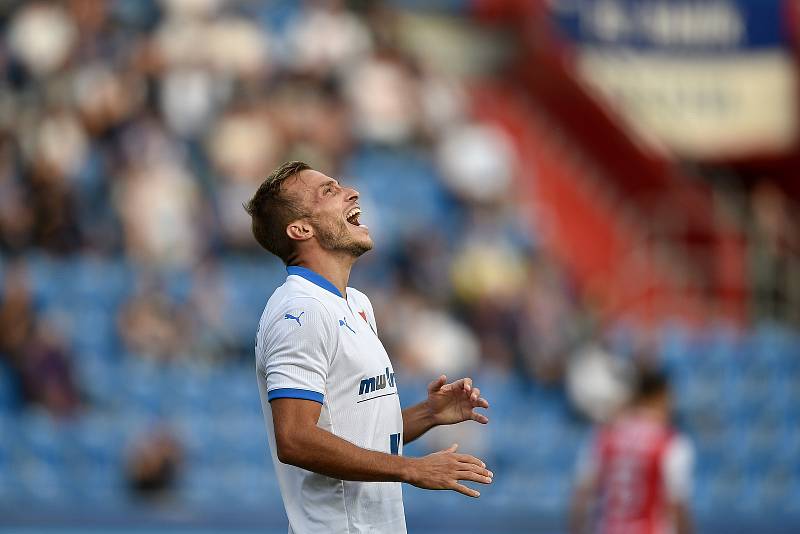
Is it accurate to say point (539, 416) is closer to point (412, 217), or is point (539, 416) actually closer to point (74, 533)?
point (412, 217)

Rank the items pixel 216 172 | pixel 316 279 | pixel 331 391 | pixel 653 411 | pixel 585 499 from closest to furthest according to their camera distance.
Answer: pixel 331 391 < pixel 316 279 < pixel 653 411 < pixel 585 499 < pixel 216 172

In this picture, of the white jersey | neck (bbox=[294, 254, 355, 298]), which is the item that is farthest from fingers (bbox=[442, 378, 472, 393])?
neck (bbox=[294, 254, 355, 298])

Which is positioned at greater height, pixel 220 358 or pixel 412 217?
pixel 412 217

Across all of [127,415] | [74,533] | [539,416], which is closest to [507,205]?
[539,416]

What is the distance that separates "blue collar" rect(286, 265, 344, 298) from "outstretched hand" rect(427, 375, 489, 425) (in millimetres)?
452

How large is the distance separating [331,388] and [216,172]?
8.63 m

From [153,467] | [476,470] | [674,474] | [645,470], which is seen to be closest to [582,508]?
[645,470]

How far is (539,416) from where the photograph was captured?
11883mm

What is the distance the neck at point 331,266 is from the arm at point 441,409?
44cm

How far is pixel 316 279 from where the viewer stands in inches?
156

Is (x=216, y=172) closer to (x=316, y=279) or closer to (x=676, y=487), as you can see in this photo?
(x=676, y=487)

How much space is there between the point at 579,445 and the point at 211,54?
5.21 m

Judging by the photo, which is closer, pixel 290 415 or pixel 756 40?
pixel 290 415

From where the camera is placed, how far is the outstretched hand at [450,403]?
412 centimetres
